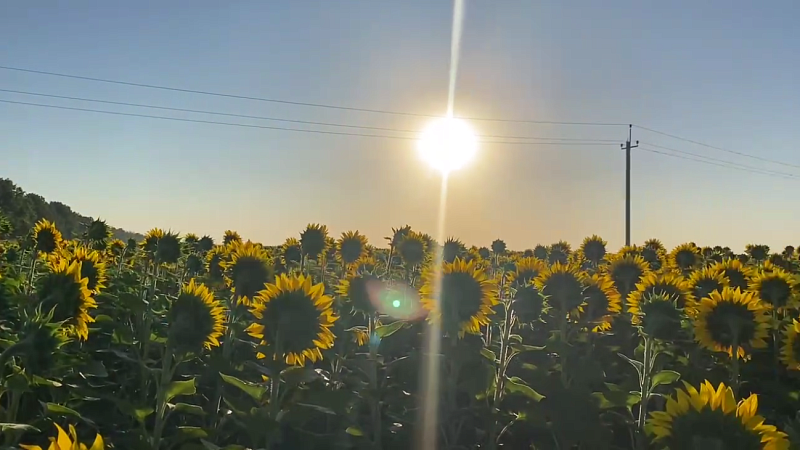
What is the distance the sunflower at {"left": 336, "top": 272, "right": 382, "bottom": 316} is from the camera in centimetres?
552

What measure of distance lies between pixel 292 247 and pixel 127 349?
13.1 ft

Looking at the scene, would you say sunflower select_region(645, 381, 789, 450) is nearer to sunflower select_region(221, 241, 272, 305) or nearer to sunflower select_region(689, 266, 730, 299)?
sunflower select_region(221, 241, 272, 305)

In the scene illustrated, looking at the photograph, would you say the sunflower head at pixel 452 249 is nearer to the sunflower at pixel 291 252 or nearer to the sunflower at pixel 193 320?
the sunflower at pixel 291 252

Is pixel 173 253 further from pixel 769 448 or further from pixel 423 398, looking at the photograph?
pixel 769 448

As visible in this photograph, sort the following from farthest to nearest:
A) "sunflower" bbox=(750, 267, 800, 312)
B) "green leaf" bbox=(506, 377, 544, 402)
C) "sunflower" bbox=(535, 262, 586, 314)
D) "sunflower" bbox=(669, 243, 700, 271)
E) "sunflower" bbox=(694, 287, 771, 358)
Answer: "sunflower" bbox=(669, 243, 700, 271) → "sunflower" bbox=(750, 267, 800, 312) → "sunflower" bbox=(535, 262, 586, 314) → "sunflower" bbox=(694, 287, 771, 358) → "green leaf" bbox=(506, 377, 544, 402)

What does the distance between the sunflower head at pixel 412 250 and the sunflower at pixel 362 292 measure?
292 cm

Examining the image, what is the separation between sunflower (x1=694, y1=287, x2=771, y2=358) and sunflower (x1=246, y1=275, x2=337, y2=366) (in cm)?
305

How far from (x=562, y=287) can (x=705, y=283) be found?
181 centimetres

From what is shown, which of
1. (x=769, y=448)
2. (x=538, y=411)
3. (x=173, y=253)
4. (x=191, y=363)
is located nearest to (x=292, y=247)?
(x=173, y=253)

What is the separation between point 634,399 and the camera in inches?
163

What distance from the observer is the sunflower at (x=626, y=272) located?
8.72 m

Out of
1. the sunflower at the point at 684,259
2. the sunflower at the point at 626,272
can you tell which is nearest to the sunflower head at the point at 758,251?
the sunflower at the point at 684,259

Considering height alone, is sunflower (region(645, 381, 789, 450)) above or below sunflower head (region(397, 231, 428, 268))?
below

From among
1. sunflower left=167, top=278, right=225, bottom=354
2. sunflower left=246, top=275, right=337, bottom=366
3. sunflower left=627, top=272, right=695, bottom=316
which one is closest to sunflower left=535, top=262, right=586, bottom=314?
sunflower left=627, top=272, right=695, bottom=316
